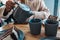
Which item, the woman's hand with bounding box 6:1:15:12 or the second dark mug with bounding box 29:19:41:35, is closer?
the second dark mug with bounding box 29:19:41:35

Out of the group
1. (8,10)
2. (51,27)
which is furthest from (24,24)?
(51,27)

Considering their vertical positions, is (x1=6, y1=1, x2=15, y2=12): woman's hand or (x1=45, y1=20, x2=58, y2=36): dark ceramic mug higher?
(x1=6, y1=1, x2=15, y2=12): woman's hand

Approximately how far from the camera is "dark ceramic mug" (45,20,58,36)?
1.02 metres

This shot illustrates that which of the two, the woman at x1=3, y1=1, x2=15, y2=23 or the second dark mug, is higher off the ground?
the woman at x1=3, y1=1, x2=15, y2=23

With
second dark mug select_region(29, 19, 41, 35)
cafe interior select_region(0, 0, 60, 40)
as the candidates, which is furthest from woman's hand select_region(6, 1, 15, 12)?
second dark mug select_region(29, 19, 41, 35)

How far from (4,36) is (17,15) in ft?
1.28

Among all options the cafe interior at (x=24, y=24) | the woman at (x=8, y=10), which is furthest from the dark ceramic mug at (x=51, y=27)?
the woman at (x=8, y=10)

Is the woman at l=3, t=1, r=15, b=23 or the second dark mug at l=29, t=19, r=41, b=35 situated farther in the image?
the woman at l=3, t=1, r=15, b=23

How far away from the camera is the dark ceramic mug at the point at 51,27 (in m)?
1.02

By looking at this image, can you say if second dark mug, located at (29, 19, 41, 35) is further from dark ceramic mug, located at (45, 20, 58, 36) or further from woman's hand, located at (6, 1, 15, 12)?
woman's hand, located at (6, 1, 15, 12)

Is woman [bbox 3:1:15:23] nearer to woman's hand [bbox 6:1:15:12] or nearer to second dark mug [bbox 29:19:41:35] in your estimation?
woman's hand [bbox 6:1:15:12]

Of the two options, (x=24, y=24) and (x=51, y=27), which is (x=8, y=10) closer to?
(x=24, y=24)

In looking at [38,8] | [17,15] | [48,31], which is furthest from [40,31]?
[38,8]

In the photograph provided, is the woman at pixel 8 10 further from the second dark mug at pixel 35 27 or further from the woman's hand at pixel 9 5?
the second dark mug at pixel 35 27
